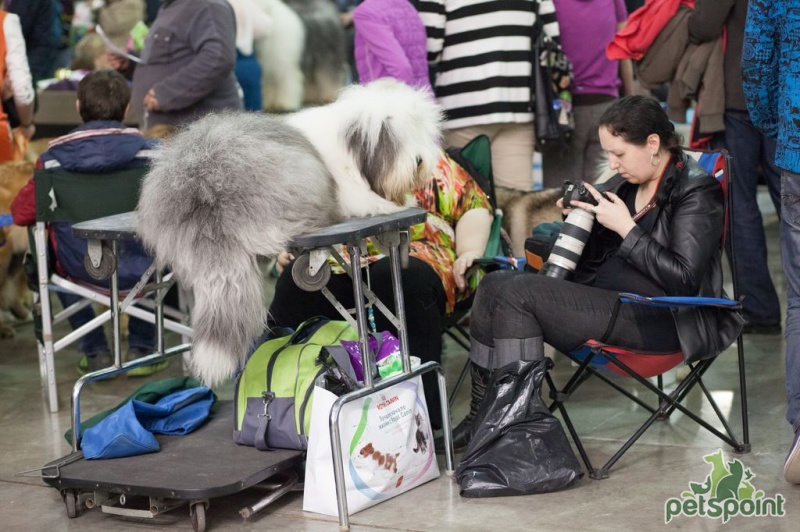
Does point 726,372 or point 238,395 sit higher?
point 238,395

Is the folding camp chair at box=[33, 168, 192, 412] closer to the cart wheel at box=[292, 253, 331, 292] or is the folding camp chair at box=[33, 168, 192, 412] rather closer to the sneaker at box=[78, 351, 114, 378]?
the sneaker at box=[78, 351, 114, 378]

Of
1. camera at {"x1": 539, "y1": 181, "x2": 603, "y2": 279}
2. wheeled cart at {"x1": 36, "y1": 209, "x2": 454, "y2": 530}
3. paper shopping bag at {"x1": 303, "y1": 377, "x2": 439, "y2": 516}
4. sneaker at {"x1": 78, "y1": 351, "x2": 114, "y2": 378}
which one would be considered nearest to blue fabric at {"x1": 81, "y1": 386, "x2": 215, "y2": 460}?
wheeled cart at {"x1": 36, "y1": 209, "x2": 454, "y2": 530}

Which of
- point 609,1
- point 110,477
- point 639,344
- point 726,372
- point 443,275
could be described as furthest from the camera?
point 609,1

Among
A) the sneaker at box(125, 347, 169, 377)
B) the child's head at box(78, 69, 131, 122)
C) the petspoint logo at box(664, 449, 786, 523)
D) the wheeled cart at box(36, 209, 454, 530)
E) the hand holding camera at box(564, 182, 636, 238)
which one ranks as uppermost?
the child's head at box(78, 69, 131, 122)

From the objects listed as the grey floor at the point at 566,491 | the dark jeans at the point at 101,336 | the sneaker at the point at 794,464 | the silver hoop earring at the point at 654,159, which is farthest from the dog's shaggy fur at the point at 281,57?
the sneaker at the point at 794,464

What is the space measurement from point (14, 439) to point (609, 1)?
3303 mm

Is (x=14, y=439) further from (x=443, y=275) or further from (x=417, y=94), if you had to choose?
(x=417, y=94)

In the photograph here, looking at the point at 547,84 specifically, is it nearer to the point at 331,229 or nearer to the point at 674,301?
the point at 674,301

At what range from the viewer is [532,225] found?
4430 mm

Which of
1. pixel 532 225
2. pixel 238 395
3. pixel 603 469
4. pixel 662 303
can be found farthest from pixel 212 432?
pixel 532 225

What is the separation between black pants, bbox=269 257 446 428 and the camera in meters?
3.48

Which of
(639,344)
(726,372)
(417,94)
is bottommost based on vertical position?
(726,372)

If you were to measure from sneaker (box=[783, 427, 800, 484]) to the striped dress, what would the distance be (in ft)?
Answer: 7.38

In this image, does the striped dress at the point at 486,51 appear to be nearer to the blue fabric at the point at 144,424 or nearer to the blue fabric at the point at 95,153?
the blue fabric at the point at 95,153
